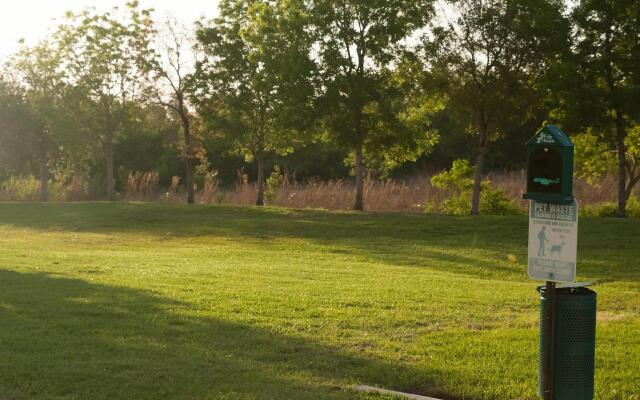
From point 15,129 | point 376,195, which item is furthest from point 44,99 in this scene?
point 376,195

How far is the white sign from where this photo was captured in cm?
616

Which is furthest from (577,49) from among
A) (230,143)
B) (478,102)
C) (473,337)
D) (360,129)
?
(473,337)

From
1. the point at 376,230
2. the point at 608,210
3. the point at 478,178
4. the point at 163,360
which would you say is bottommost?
the point at 163,360

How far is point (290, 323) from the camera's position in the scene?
10422mm

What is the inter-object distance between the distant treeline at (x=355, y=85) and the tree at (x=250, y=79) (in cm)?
7

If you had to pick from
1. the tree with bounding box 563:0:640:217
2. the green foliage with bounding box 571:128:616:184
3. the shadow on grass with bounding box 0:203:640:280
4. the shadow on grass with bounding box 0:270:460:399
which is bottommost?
the shadow on grass with bounding box 0:270:460:399

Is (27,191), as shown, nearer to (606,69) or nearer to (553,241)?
(606,69)

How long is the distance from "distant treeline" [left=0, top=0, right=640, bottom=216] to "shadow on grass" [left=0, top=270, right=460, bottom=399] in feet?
67.2

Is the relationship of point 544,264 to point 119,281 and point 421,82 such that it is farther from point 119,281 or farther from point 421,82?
point 421,82

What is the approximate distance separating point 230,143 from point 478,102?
14294 millimetres

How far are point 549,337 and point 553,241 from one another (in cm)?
72

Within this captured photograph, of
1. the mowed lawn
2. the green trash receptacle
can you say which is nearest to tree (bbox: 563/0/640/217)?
the mowed lawn

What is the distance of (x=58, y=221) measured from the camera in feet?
112

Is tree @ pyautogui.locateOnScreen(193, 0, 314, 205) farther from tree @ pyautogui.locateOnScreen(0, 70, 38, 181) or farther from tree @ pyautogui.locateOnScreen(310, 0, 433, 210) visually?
tree @ pyautogui.locateOnScreen(0, 70, 38, 181)
